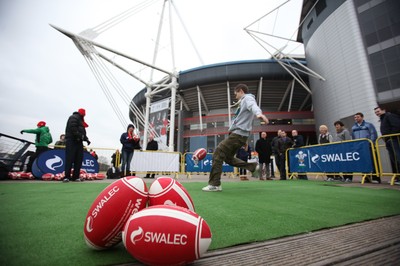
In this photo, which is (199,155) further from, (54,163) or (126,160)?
(54,163)

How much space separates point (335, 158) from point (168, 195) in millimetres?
7306

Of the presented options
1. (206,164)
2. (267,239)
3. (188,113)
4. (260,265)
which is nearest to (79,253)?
(260,265)

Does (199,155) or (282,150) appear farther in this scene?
(282,150)

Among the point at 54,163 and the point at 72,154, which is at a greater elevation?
the point at 72,154

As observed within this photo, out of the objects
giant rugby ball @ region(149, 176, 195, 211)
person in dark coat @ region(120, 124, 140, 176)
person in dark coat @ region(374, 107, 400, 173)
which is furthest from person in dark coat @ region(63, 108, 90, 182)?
person in dark coat @ region(374, 107, 400, 173)

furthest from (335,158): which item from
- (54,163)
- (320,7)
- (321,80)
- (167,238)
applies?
(320,7)

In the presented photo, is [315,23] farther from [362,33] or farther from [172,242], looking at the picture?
[172,242]

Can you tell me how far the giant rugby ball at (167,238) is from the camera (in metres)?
0.94

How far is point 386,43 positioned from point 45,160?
21.9 meters

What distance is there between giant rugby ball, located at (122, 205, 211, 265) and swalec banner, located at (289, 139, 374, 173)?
7.05m

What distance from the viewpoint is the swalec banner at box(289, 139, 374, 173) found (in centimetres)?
596

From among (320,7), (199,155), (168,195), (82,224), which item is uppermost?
(320,7)

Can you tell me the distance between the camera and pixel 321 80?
20.0m

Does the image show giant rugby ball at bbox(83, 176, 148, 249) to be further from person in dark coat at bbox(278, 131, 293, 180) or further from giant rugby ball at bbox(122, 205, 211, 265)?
person in dark coat at bbox(278, 131, 293, 180)
